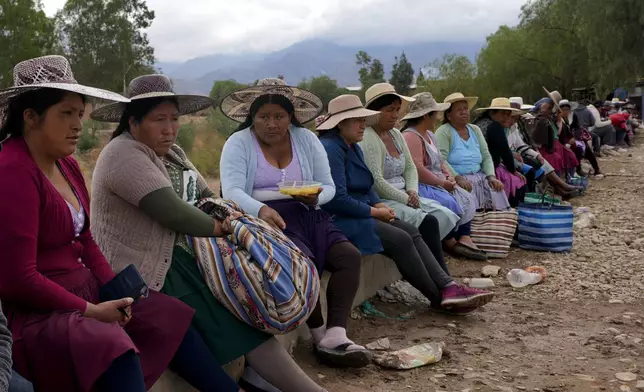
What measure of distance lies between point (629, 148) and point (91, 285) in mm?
19019

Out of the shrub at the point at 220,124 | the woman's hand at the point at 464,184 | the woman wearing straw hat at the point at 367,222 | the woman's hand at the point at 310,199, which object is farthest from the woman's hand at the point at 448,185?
the shrub at the point at 220,124

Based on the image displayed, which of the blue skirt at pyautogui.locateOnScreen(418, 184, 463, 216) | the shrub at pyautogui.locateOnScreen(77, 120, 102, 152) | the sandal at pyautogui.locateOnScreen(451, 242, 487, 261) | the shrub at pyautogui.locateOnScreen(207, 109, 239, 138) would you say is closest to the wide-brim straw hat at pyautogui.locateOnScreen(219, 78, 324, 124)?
the blue skirt at pyautogui.locateOnScreen(418, 184, 463, 216)

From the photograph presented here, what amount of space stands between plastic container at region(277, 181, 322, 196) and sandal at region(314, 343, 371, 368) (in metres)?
0.90

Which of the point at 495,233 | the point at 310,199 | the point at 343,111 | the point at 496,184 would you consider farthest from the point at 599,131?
the point at 310,199

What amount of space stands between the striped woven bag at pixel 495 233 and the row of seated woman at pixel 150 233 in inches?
84.4

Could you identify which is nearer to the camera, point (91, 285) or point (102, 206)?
point (91, 285)

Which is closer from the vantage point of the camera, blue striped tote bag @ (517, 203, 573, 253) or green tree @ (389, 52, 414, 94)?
blue striped tote bag @ (517, 203, 573, 253)

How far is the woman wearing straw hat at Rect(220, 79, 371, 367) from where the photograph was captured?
389 cm

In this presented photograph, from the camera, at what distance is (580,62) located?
34.0 metres

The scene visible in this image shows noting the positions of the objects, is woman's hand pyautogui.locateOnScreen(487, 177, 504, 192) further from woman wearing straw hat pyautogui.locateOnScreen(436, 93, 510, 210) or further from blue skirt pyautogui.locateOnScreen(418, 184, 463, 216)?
blue skirt pyautogui.locateOnScreen(418, 184, 463, 216)

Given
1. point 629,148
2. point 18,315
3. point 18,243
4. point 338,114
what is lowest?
point 629,148

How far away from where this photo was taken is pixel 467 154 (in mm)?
7172

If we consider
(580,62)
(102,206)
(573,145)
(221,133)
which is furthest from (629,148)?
(102,206)

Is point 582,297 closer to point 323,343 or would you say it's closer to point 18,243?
point 323,343
